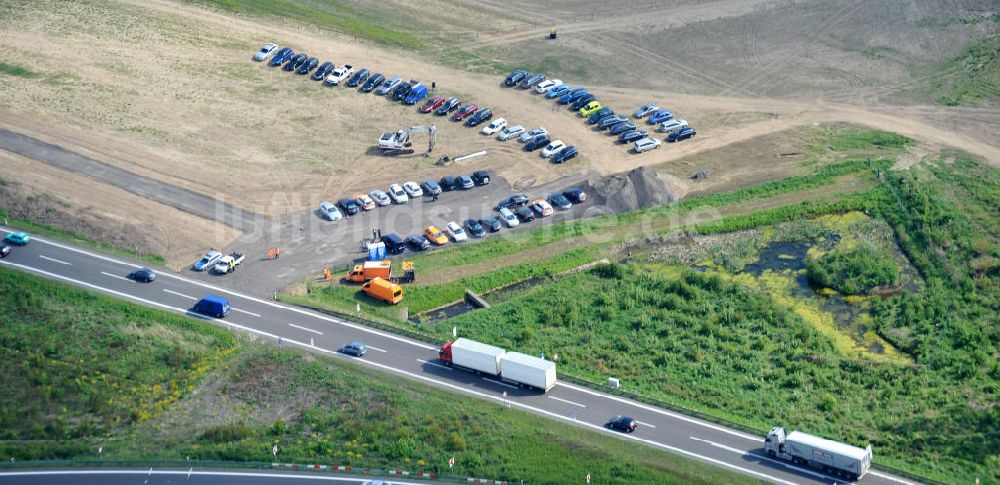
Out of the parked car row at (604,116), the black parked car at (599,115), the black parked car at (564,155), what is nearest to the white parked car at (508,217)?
the black parked car at (564,155)

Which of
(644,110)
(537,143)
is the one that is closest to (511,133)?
(537,143)

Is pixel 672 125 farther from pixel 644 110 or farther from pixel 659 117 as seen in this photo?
pixel 644 110

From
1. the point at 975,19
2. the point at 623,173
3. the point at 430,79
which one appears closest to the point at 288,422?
the point at 623,173

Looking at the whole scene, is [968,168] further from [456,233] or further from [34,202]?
[34,202]

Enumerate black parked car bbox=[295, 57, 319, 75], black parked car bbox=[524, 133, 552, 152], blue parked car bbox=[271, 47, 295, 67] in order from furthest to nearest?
blue parked car bbox=[271, 47, 295, 67], black parked car bbox=[295, 57, 319, 75], black parked car bbox=[524, 133, 552, 152]

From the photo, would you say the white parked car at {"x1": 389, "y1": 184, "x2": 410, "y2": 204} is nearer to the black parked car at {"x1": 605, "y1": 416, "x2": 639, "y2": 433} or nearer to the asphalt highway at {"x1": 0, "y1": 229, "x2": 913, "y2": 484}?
the asphalt highway at {"x1": 0, "y1": 229, "x2": 913, "y2": 484}

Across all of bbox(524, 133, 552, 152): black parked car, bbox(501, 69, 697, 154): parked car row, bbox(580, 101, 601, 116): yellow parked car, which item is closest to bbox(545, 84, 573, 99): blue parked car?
bbox(501, 69, 697, 154): parked car row

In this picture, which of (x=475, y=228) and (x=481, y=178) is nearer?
(x=475, y=228)

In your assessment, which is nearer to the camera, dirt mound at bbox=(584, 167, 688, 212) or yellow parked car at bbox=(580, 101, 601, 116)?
dirt mound at bbox=(584, 167, 688, 212)
